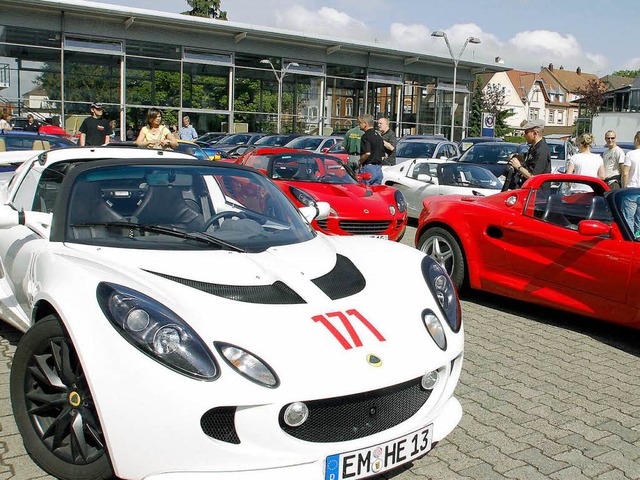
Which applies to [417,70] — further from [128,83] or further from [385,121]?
[385,121]

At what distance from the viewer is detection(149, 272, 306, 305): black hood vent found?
2998 mm

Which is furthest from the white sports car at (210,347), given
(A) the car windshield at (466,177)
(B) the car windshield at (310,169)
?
(A) the car windshield at (466,177)

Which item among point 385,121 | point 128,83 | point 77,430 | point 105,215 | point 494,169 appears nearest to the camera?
point 77,430

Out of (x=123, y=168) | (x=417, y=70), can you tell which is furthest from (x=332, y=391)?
(x=417, y=70)

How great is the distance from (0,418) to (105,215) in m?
1.22

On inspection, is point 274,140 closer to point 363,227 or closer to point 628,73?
point 363,227

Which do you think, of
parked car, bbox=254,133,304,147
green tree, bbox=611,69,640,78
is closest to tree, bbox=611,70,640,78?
green tree, bbox=611,69,640,78

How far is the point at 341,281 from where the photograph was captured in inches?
133

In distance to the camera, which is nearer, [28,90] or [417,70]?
[28,90]

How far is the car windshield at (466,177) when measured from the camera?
1166 cm

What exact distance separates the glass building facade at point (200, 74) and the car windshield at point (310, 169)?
69.2ft

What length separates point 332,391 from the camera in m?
2.64

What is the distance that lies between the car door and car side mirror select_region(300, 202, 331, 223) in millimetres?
2093

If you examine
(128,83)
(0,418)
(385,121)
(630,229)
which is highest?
(128,83)
